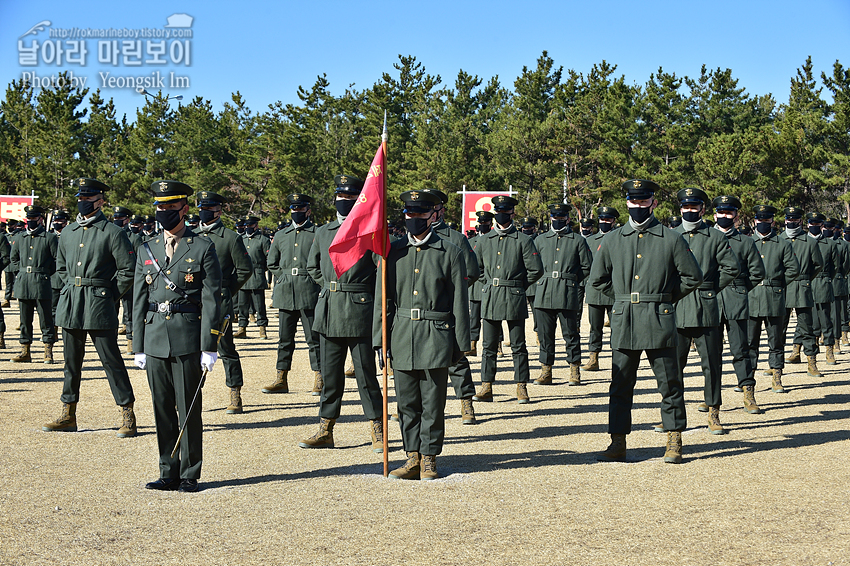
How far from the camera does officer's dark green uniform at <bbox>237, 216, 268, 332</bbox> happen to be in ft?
55.2

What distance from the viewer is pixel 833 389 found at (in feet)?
40.2

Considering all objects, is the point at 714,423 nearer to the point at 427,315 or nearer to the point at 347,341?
the point at 427,315

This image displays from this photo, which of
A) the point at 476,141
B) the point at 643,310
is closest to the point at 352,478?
the point at 643,310

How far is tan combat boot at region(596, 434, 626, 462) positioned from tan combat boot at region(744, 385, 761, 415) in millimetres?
3236

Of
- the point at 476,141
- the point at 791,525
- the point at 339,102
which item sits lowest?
the point at 791,525

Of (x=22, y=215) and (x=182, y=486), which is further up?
(x=22, y=215)

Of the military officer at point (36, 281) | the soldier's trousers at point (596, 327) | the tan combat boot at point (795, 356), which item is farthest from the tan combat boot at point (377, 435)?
the tan combat boot at point (795, 356)

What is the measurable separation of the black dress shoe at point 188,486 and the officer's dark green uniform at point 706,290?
488cm

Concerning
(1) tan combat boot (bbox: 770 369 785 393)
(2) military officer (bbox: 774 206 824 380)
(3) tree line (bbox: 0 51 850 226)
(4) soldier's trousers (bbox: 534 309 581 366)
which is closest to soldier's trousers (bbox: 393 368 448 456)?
(4) soldier's trousers (bbox: 534 309 581 366)

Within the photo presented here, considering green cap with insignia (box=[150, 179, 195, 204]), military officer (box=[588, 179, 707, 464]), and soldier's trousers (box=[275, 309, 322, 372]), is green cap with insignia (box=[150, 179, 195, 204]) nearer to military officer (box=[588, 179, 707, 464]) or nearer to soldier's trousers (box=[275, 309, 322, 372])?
military officer (box=[588, 179, 707, 464])

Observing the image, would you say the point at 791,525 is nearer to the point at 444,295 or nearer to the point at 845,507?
the point at 845,507

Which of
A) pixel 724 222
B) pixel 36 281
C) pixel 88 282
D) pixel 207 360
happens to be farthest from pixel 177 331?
pixel 36 281

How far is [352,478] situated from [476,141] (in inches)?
1926

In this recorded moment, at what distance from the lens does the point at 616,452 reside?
793 centimetres
